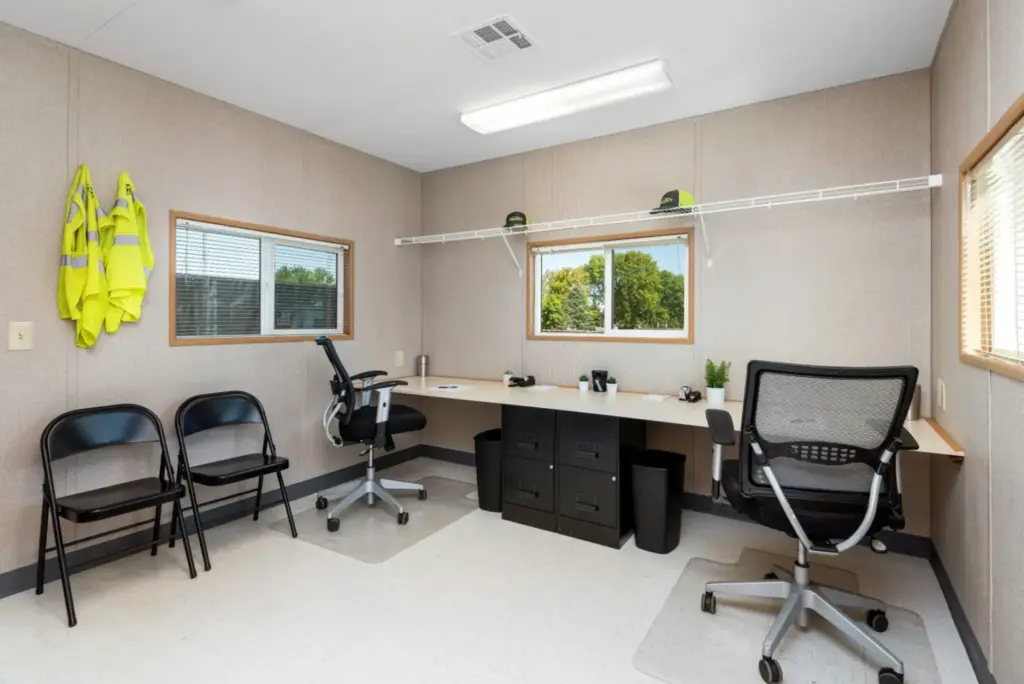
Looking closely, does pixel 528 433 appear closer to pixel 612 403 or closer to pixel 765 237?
pixel 612 403

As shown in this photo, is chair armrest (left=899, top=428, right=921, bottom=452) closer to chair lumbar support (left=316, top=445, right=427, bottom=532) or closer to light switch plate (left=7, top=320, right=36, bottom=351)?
chair lumbar support (left=316, top=445, right=427, bottom=532)

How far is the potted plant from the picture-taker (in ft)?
10.1

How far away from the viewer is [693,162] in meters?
3.33

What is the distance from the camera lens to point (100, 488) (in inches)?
101

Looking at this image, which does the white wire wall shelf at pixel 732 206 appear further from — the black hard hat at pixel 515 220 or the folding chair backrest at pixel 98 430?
the folding chair backrest at pixel 98 430

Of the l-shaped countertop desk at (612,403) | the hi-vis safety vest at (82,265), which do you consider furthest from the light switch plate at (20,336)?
the l-shaped countertop desk at (612,403)

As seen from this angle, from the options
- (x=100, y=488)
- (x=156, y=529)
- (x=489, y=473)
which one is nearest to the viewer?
(x=100, y=488)

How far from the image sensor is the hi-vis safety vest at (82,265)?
246cm

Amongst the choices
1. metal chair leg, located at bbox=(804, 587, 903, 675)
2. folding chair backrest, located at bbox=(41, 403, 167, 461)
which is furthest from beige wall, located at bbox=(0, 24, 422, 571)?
metal chair leg, located at bbox=(804, 587, 903, 675)

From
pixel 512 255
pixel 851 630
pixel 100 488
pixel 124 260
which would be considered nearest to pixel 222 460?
pixel 100 488

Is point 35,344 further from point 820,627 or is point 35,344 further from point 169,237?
point 820,627

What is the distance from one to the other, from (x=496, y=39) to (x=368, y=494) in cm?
286

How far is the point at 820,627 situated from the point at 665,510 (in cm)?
84

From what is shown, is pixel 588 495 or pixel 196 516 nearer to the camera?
pixel 196 516
